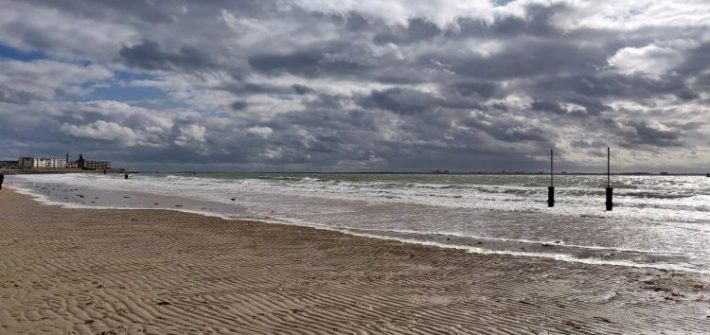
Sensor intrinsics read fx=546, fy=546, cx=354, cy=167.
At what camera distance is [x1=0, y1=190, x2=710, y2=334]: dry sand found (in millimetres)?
7148

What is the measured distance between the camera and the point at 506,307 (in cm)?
833

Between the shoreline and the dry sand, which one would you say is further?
the shoreline

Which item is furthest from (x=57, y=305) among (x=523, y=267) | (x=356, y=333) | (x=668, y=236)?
(x=668, y=236)

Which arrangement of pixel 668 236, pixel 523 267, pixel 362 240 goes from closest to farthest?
1. pixel 523 267
2. pixel 362 240
3. pixel 668 236

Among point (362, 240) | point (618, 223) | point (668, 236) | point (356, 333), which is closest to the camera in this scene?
point (356, 333)

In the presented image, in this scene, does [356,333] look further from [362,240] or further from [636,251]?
[636,251]

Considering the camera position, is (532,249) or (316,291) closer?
(316,291)

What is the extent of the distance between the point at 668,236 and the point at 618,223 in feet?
14.7

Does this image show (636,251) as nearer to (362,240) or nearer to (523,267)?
(523,267)

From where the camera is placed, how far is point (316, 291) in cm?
908

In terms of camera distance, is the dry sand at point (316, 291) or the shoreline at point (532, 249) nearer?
the dry sand at point (316, 291)

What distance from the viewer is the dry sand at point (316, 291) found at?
23.5ft

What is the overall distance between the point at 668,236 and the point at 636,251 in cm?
405

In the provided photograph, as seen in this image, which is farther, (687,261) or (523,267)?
→ (687,261)
